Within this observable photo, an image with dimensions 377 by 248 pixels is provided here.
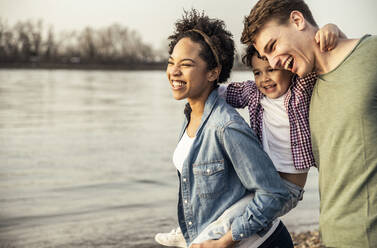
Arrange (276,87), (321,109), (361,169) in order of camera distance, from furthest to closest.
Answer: (276,87) → (321,109) → (361,169)

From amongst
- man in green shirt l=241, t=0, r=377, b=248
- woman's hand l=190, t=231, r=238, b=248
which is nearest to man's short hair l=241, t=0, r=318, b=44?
man in green shirt l=241, t=0, r=377, b=248

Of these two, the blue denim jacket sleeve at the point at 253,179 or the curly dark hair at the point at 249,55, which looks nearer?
the blue denim jacket sleeve at the point at 253,179

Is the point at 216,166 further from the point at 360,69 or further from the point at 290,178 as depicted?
the point at 360,69

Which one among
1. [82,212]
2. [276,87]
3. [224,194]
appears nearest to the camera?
[224,194]

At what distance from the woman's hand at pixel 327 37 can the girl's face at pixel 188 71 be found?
650 millimetres

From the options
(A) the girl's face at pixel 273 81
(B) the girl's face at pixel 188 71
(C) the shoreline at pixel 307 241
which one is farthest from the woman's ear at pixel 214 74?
(C) the shoreline at pixel 307 241

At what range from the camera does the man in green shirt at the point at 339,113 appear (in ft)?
7.16

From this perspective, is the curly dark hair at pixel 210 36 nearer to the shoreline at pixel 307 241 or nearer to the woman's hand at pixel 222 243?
the woman's hand at pixel 222 243

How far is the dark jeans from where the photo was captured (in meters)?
2.62

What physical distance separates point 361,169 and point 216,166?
708 millimetres

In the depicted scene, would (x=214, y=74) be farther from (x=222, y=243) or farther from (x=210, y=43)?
(x=222, y=243)

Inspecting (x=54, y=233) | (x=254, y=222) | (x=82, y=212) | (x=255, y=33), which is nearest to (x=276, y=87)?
(x=255, y=33)

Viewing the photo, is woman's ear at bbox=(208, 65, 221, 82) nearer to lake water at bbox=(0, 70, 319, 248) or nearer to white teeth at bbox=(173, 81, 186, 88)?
white teeth at bbox=(173, 81, 186, 88)

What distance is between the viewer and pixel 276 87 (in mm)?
2750
